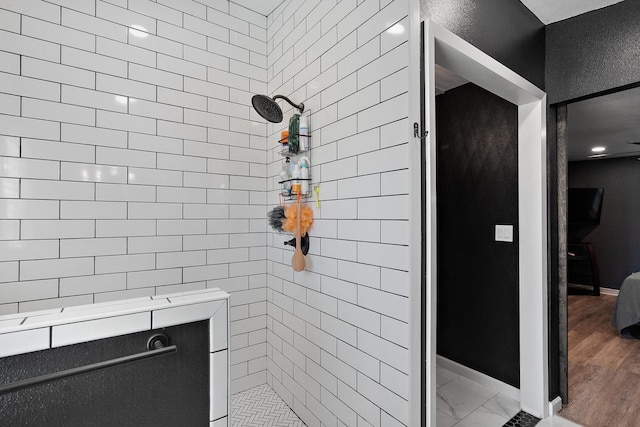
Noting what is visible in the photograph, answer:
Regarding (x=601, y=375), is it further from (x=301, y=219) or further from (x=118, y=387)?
(x=118, y=387)

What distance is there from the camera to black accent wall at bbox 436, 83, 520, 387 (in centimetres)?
225

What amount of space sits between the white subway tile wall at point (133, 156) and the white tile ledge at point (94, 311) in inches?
41.0

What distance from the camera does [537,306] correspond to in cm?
200

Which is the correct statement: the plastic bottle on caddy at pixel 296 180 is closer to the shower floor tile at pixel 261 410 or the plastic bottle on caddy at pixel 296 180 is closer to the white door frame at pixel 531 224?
the white door frame at pixel 531 224

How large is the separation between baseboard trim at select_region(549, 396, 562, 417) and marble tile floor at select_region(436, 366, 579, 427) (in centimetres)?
3

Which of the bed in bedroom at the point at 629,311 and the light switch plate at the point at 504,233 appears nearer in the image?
the light switch plate at the point at 504,233

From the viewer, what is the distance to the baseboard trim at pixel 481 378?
2270 mm

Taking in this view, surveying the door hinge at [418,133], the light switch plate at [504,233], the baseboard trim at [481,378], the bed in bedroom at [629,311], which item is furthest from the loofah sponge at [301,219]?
the bed in bedroom at [629,311]

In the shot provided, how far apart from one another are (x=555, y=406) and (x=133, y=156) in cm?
299

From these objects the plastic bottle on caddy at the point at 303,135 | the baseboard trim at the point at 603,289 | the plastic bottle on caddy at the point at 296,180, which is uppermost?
the plastic bottle on caddy at the point at 303,135

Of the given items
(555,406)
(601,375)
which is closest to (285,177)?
(555,406)

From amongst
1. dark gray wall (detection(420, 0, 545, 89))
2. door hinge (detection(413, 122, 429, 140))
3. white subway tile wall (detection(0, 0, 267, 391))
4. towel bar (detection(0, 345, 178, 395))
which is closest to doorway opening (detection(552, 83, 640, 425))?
dark gray wall (detection(420, 0, 545, 89))

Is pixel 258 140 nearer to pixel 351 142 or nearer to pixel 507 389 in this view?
pixel 351 142

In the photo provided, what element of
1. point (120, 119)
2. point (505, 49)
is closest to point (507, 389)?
point (505, 49)
